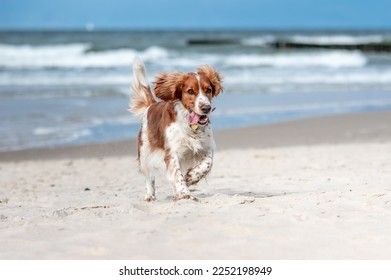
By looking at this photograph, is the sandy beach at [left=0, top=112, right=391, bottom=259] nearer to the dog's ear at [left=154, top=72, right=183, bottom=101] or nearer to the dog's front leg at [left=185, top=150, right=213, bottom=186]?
the dog's front leg at [left=185, top=150, right=213, bottom=186]

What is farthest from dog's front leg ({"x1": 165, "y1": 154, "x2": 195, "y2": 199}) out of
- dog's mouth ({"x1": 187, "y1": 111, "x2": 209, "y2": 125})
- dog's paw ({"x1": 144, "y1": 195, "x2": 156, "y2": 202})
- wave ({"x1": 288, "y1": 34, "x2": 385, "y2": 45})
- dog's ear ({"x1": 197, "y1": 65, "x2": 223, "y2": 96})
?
wave ({"x1": 288, "y1": 34, "x2": 385, "y2": 45})

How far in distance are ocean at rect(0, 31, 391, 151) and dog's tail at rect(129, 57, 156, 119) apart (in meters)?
4.31

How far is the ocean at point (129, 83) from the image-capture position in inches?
511

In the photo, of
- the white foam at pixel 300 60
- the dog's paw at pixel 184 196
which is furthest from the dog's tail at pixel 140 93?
the white foam at pixel 300 60

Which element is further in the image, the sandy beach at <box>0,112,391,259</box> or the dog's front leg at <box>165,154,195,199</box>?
the dog's front leg at <box>165,154,195,199</box>

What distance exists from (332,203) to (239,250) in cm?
144

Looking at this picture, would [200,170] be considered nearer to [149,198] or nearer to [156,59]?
[149,198]

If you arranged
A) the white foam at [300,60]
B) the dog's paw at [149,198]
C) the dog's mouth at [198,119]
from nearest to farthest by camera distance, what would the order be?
1. the dog's mouth at [198,119]
2. the dog's paw at [149,198]
3. the white foam at [300,60]

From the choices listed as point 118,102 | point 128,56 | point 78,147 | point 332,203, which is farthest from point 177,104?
point 128,56

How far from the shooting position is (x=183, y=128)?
615 centimetres

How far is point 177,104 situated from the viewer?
622 centimetres

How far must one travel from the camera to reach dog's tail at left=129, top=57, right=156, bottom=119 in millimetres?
7152

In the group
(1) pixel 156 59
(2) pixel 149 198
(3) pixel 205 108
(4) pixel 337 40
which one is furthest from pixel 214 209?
(4) pixel 337 40

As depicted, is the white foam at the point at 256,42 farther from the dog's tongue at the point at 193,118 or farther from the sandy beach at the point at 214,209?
the dog's tongue at the point at 193,118
